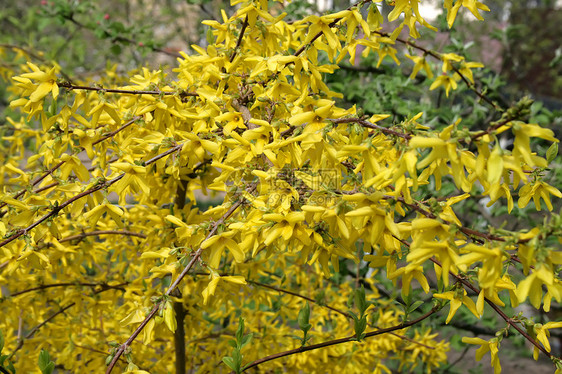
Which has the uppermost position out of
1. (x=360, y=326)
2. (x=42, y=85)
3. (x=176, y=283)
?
(x=42, y=85)

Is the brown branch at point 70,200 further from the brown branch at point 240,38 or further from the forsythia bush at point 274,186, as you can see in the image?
the brown branch at point 240,38

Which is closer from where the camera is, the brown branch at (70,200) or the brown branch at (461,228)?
the brown branch at (461,228)

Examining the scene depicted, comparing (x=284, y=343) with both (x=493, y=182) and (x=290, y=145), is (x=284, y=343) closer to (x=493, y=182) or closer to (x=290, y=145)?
(x=290, y=145)

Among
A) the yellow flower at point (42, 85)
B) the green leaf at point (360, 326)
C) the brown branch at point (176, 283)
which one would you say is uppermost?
the yellow flower at point (42, 85)

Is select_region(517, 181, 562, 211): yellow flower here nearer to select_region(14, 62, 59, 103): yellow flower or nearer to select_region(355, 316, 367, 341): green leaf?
select_region(355, 316, 367, 341): green leaf

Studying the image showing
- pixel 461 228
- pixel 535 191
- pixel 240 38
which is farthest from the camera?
pixel 240 38

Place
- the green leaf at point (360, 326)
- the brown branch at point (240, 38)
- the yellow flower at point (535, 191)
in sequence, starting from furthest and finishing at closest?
1. the brown branch at point (240, 38)
2. the green leaf at point (360, 326)
3. the yellow flower at point (535, 191)

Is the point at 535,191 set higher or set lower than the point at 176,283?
higher

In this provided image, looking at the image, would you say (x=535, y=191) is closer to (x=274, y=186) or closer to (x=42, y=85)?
(x=274, y=186)

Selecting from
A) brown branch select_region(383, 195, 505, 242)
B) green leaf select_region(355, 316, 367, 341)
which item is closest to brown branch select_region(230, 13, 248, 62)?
brown branch select_region(383, 195, 505, 242)

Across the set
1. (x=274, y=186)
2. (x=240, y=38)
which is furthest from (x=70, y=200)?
(x=240, y=38)

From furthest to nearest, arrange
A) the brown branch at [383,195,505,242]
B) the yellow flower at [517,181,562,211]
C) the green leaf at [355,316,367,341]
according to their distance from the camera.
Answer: the green leaf at [355,316,367,341] < the yellow flower at [517,181,562,211] < the brown branch at [383,195,505,242]

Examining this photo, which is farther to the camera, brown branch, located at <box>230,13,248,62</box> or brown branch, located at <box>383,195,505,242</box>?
brown branch, located at <box>230,13,248,62</box>

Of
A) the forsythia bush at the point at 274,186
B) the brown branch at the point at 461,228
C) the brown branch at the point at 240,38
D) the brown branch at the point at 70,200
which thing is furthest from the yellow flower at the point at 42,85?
the brown branch at the point at 461,228
